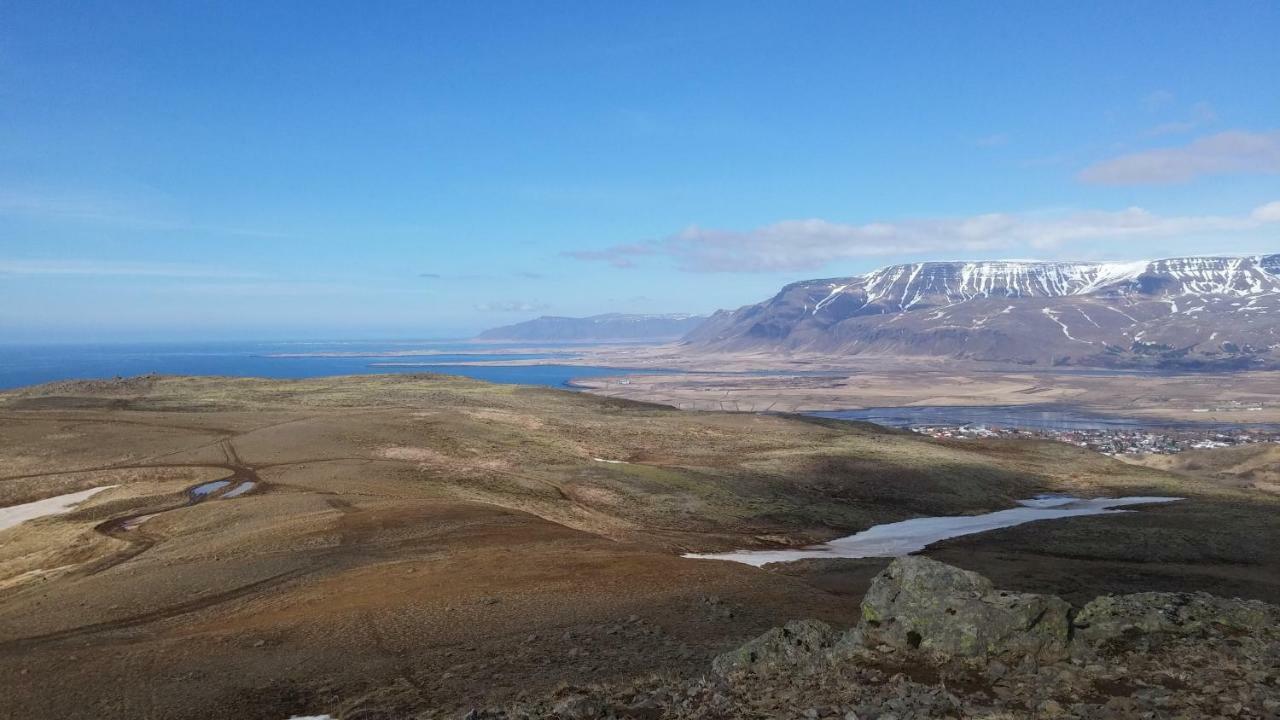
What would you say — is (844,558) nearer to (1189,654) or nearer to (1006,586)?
(1006,586)

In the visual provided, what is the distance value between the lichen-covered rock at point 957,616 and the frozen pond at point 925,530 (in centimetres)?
1845

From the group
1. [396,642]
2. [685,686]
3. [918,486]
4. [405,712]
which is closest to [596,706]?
[685,686]

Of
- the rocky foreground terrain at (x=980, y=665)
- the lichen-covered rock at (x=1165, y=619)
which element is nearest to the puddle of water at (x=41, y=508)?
the rocky foreground terrain at (x=980, y=665)

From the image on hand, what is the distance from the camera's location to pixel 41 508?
117 ft

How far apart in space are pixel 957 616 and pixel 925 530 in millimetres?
32867

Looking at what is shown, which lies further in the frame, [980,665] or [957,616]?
[957,616]

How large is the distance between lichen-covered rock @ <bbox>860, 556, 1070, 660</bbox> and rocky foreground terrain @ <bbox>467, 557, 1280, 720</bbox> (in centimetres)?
2

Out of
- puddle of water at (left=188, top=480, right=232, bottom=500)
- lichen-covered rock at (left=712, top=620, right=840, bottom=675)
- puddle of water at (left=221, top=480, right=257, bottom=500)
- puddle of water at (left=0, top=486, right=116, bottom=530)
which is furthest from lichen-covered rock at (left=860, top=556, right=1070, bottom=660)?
puddle of water at (left=0, top=486, right=116, bottom=530)

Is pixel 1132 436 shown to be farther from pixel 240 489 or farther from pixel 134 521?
pixel 134 521

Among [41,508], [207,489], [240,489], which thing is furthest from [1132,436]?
[41,508]

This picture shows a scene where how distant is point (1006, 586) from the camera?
89.4 feet

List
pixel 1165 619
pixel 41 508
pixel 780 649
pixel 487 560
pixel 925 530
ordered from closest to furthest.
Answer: pixel 1165 619
pixel 780 649
pixel 487 560
pixel 41 508
pixel 925 530

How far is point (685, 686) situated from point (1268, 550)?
37835mm

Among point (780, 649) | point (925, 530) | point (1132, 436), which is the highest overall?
point (780, 649)
